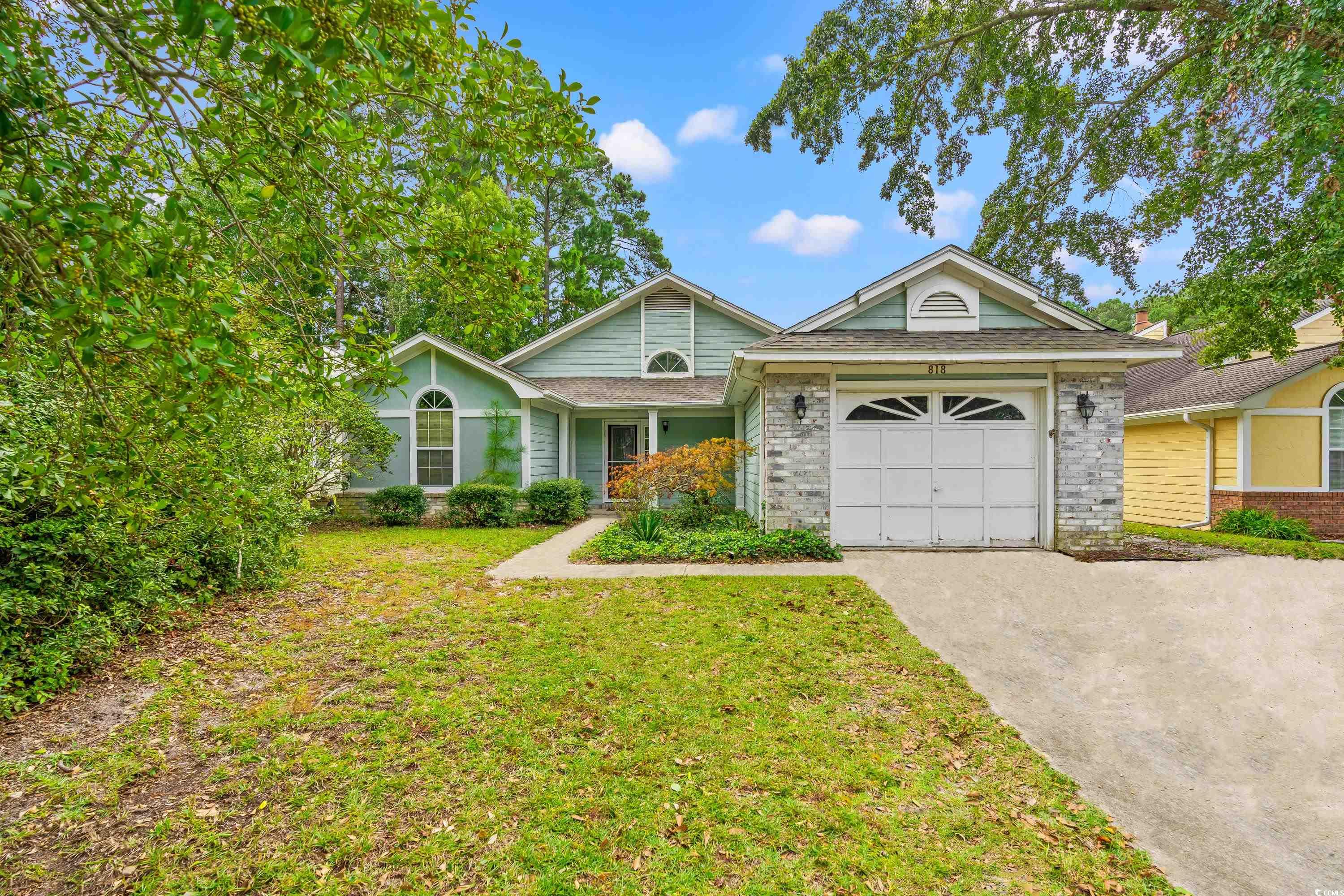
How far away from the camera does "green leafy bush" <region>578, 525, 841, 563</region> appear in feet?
25.0

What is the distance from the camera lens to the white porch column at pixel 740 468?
11.3 meters

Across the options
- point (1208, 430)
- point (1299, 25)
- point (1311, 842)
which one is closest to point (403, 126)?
point (1311, 842)

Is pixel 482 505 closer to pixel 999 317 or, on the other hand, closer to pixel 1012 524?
pixel 1012 524

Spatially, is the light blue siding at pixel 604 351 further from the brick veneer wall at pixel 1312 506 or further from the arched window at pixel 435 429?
the brick veneer wall at pixel 1312 506

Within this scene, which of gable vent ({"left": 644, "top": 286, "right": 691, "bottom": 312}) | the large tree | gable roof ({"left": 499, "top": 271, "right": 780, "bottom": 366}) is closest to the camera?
the large tree

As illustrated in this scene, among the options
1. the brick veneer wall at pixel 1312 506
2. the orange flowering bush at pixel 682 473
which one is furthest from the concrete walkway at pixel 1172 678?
the brick veneer wall at pixel 1312 506

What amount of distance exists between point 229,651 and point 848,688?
195 inches

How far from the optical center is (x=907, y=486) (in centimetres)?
821

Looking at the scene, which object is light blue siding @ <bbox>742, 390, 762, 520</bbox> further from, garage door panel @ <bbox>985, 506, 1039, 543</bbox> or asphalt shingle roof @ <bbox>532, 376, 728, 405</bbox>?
garage door panel @ <bbox>985, 506, 1039, 543</bbox>

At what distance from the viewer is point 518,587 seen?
632cm

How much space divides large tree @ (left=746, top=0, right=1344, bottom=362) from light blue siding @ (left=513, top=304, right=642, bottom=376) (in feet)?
17.8

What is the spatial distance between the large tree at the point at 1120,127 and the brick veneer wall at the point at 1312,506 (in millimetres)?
2868

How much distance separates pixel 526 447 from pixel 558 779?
989 cm

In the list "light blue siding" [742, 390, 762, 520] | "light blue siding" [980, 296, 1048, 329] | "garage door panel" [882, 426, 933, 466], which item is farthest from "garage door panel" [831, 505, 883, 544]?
"light blue siding" [980, 296, 1048, 329]
